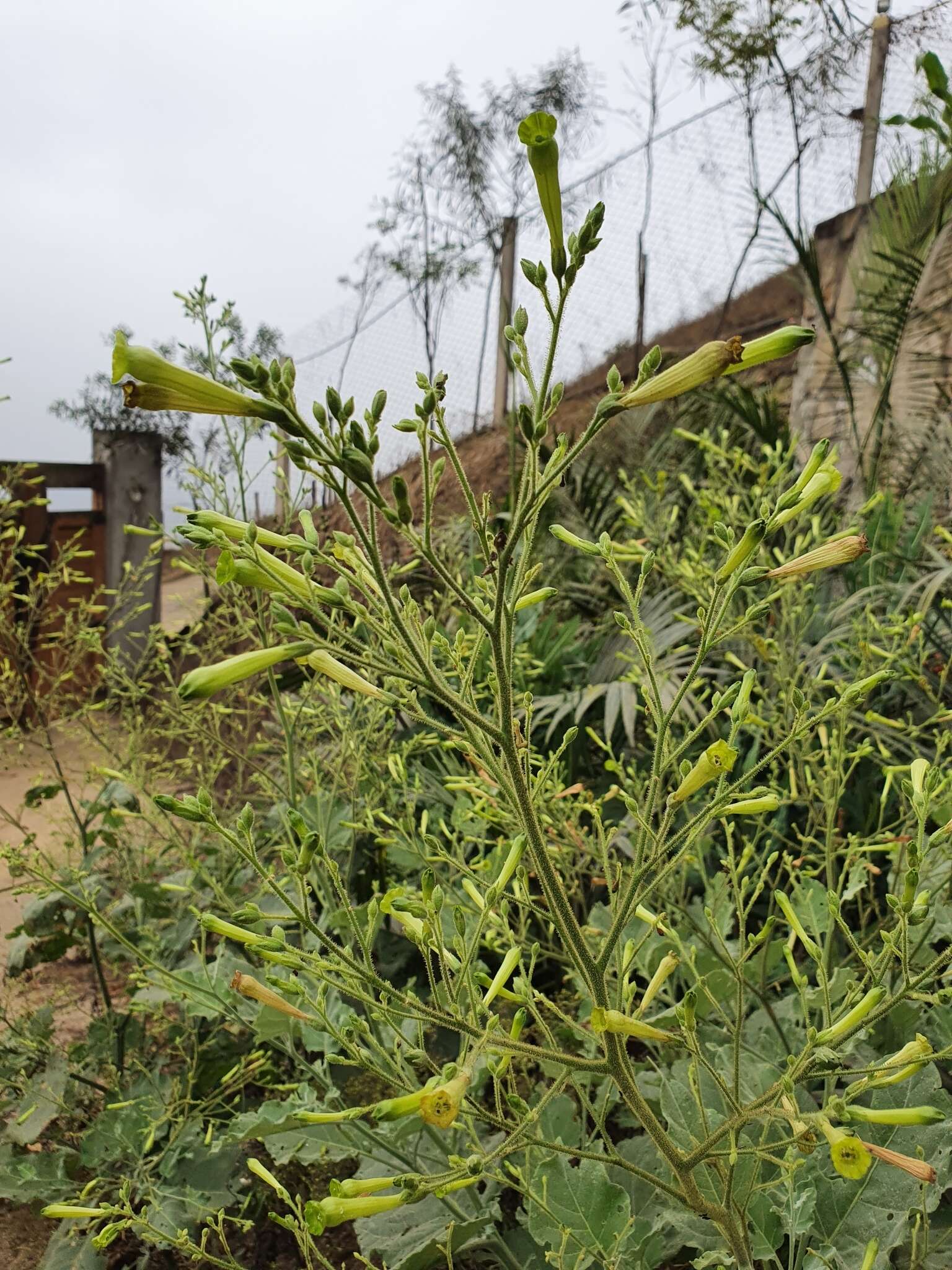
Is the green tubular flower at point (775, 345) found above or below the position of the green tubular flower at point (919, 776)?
above

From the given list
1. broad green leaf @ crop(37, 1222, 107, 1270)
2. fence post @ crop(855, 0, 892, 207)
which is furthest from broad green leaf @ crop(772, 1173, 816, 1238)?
fence post @ crop(855, 0, 892, 207)

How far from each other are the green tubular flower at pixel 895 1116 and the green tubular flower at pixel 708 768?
0.22 m

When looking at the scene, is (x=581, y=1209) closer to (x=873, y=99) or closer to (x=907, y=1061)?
(x=907, y=1061)

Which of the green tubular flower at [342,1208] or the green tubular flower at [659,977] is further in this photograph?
the green tubular flower at [659,977]

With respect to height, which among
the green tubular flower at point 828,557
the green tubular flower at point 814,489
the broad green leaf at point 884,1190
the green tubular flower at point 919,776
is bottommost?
the broad green leaf at point 884,1190

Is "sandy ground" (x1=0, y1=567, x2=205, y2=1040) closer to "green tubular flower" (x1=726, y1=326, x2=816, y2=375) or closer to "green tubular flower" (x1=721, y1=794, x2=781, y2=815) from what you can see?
"green tubular flower" (x1=721, y1=794, x2=781, y2=815)

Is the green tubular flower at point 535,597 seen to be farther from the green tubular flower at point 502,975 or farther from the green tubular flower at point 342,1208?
the green tubular flower at point 342,1208

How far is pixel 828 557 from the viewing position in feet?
2.27

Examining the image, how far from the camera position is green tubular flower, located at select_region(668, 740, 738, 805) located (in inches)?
24.4

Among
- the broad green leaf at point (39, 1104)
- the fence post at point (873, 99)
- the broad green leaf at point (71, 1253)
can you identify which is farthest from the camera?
the fence post at point (873, 99)

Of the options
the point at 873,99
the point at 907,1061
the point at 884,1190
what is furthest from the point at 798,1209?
the point at 873,99

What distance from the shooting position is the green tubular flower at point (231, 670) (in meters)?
0.53

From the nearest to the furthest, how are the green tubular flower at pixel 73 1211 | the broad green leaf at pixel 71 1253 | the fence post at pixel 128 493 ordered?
the green tubular flower at pixel 73 1211, the broad green leaf at pixel 71 1253, the fence post at pixel 128 493

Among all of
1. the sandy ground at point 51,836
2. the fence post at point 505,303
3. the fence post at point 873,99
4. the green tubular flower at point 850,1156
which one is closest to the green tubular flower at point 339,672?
the green tubular flower at point 850,1156
